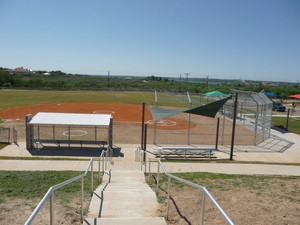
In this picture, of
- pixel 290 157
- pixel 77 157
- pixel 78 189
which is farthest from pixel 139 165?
pixel 290 157

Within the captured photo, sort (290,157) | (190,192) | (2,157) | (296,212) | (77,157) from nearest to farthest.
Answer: (296,212)
(190,192)
(2,157)
(77,157)
(290,157)

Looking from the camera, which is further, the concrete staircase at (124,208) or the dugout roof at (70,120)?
the dugout roof at (70,120)

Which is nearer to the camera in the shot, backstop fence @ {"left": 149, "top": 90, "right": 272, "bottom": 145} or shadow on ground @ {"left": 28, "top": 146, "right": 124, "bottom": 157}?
shadow on ground @ {"left": 28, "top": 146, "right": 124, "bottom": 157}

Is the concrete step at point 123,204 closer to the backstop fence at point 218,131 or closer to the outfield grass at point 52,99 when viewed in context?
the backstop fence at point 218,131

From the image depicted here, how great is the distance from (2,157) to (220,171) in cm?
1203

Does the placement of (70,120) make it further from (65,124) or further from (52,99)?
(52,99)

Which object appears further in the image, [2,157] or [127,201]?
[2,157]

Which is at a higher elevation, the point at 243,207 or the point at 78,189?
the point at 243,207

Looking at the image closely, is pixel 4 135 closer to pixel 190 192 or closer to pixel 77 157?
pixel 77 157

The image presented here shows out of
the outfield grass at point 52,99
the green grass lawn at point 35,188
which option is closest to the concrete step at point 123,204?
the green grass lawn at point 35,188

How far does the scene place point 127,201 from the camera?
6938 mm

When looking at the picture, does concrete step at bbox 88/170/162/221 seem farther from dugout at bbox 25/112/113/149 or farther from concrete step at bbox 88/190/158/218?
dugout at bbox 25/112/113/149

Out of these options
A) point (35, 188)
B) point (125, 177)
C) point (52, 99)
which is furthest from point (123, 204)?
point (52, 99)

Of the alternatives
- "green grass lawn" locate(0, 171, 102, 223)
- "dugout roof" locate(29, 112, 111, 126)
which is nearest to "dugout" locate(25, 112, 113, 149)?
"dugout roof" locate(29, 112, 111, 126)
